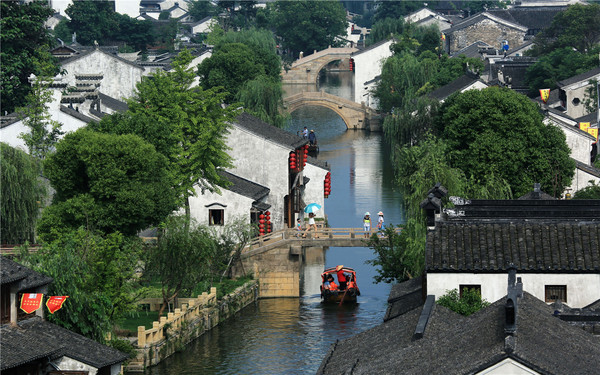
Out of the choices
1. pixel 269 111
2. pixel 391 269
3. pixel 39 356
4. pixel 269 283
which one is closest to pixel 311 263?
pixel 269 283

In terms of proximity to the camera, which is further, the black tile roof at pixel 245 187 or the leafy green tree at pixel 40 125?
the leafy green tree at pixel 40 125

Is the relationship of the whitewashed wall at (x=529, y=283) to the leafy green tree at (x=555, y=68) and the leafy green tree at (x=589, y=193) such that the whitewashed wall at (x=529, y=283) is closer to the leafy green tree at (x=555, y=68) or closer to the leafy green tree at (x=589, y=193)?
the leafy green tree at (x=589, y=193)

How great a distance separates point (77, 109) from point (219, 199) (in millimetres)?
19130

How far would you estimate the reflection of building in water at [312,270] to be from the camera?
68.8 meters

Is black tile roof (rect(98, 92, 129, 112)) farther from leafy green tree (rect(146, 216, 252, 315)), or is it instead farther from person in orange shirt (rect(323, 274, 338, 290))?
leafy green tree (rect(146, 216, 252, 315))

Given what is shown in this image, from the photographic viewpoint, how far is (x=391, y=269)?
198 ft

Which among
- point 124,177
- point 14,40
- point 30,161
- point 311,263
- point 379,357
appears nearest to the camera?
point 379,357

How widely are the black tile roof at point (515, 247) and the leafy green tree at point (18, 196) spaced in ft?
81.5

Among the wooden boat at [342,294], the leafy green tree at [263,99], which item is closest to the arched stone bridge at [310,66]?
the leafy green tree at [263,99]

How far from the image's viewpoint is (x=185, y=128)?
69.4 m

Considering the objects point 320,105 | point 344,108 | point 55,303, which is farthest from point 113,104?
point 55,303

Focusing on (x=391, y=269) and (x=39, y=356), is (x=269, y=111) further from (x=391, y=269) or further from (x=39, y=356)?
(x=39, y=356)

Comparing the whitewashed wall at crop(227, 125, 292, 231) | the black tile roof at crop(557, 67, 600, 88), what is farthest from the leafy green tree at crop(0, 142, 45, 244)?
the black tile roof at crop(557, 67, 600, 88)

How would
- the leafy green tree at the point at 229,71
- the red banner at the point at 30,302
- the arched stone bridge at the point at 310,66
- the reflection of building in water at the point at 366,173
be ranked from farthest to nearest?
the arched stone bridge at the point at 310,66
the leafy green tree at the point at 229,71
the reflection of building in water at the point at 366,173
the red banner at the point at 30,302
